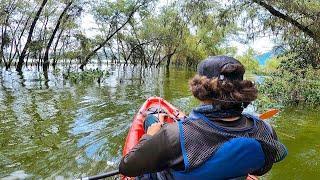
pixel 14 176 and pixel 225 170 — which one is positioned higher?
pixel 225 170

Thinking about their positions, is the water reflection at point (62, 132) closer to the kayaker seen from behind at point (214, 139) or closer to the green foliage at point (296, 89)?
the green foliage at point (296, 89)

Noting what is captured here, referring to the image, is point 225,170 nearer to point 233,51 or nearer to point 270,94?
point 270,94

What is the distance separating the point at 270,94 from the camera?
13156 millimetres

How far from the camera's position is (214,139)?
2018 mm

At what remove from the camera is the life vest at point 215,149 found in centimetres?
200

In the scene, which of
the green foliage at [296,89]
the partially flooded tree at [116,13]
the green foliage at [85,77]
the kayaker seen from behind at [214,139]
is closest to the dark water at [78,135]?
the green foliage at [296,89]

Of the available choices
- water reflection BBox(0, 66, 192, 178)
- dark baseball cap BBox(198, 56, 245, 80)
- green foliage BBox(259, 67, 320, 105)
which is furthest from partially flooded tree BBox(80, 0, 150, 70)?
dark baseball cap BBox(198, 56, 245, 80)

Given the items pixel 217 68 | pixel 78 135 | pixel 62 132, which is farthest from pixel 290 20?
pixel 217 68

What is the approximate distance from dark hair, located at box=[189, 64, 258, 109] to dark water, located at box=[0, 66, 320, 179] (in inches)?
131

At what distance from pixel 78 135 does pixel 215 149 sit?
5551 mm

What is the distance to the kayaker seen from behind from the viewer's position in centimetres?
200

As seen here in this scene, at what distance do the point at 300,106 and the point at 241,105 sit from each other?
10720mm

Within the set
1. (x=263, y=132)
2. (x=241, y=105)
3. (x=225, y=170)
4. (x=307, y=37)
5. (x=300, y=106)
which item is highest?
(x=307, y=37)

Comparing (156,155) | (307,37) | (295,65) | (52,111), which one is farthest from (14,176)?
(295,65)
